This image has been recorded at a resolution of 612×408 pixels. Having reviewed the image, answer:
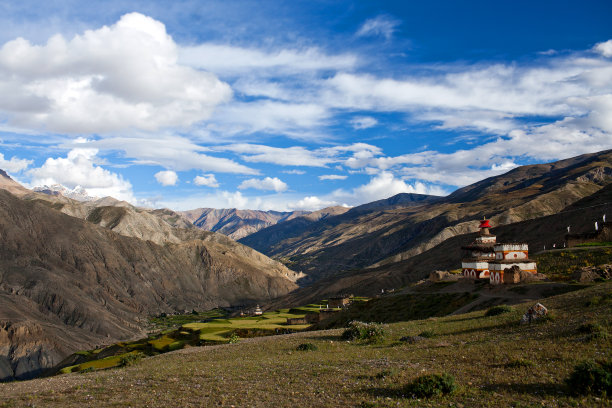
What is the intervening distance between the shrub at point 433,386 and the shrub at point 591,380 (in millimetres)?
2928

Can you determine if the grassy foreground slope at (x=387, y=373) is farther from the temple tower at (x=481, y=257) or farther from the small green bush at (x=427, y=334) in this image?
the temple tower at (x=481, y=257)

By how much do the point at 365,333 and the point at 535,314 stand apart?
8646 millimetres

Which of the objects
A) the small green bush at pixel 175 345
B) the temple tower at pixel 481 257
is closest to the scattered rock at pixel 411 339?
the temple tower at pixel 481 257

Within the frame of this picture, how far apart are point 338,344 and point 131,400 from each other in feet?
38.8

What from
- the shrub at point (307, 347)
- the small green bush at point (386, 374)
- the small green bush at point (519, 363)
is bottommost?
the shrub at point (307, 347)

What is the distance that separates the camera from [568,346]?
49.1 ft

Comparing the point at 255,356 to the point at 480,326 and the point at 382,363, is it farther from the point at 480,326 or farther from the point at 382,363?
the point at 480,326

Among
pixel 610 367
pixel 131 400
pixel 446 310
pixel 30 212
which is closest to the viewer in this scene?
pixel 610 367

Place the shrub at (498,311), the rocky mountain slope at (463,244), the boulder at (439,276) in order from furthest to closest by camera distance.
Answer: the rocky mountain slope at (463,244) → the boulder at (439,276) → the shrub at (498,311)

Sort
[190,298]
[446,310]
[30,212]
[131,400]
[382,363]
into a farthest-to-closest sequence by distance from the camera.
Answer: [190,298] → [30,212] → [446,310] → [382,363] → [131,400]

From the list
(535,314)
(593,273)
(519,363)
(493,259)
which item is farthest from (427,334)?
(493,259)

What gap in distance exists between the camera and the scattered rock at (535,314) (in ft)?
67.3

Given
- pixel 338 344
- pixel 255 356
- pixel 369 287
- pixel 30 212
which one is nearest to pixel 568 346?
pixel 338 344

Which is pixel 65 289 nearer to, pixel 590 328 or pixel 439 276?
pixel 439 276
